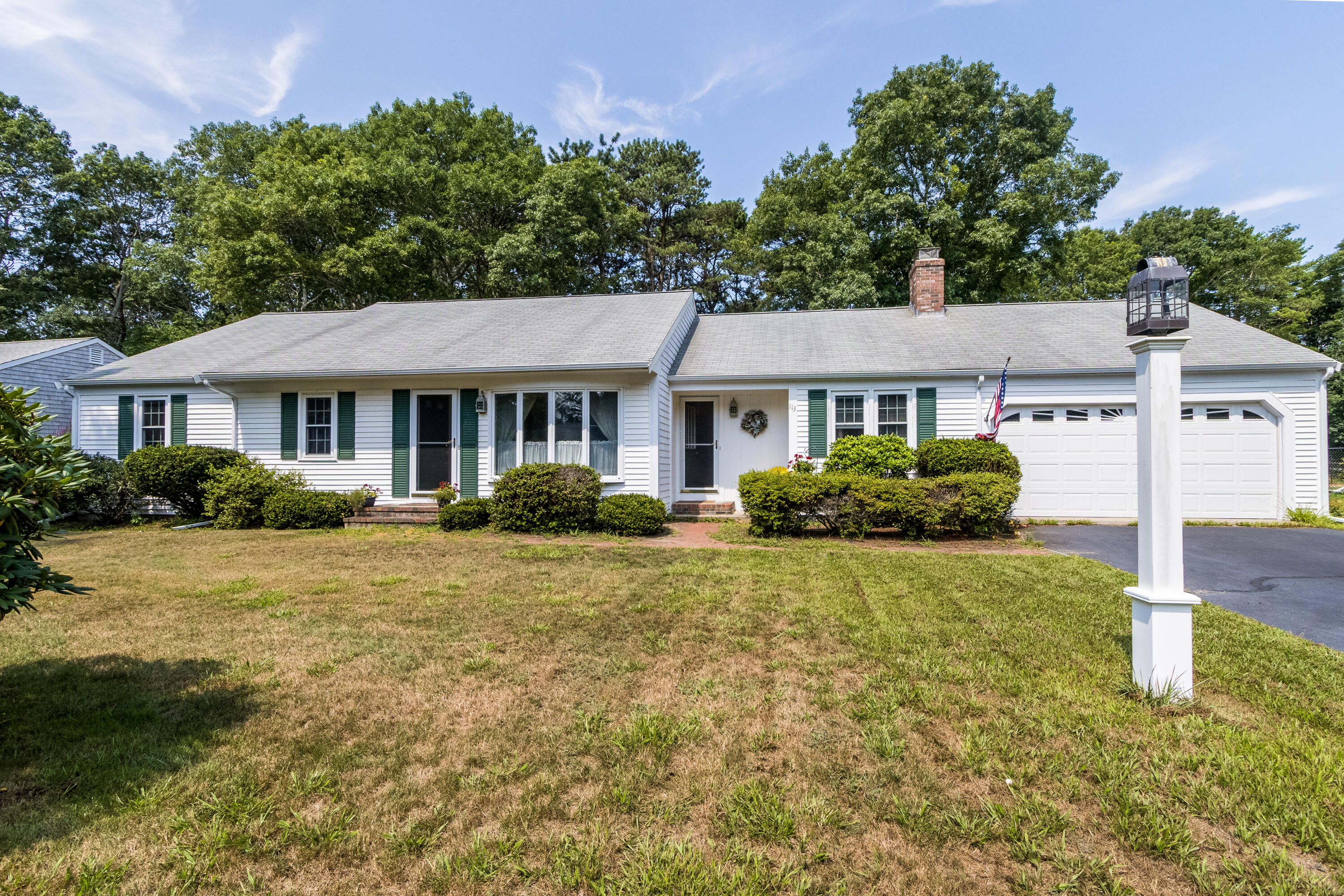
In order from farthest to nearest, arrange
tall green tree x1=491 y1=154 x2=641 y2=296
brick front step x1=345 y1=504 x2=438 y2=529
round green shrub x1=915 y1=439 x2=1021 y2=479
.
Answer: tall green tree x1=491 y1=154 x2=641 y2=296
brick front step x1=345 y1=504 x2=438 y2=529
round green shrub x1=915 y1=439 x2=1021 y2=479

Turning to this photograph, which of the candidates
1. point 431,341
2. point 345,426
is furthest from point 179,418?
point 431,341

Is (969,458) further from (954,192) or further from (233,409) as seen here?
(954,192)

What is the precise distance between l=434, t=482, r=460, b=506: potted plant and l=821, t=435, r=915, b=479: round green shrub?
683 cm

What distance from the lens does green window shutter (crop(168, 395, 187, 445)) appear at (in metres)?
11.9

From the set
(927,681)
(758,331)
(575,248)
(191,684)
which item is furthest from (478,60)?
(927,681)

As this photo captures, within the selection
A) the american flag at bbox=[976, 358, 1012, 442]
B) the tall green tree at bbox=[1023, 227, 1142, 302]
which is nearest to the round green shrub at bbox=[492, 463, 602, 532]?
the american flag at bbox=[976, 358, 1012, 442]

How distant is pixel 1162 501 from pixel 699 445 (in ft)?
30.5

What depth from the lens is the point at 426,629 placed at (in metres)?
4.50

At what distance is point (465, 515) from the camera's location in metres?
9.73

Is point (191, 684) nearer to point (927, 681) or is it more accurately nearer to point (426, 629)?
point (426, 629)

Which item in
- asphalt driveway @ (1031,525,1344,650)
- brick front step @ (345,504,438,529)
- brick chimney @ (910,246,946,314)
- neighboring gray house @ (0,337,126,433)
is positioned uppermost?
brick chimney @ (910,246,946,314)

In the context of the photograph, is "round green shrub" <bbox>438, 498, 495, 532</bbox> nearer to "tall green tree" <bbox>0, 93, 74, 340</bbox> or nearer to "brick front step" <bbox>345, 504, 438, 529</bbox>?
"brick front step" <bbox>345, 504, 438, 529</bbox>

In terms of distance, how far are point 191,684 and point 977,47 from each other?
23.4 meters

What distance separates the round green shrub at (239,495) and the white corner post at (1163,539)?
444 inches
